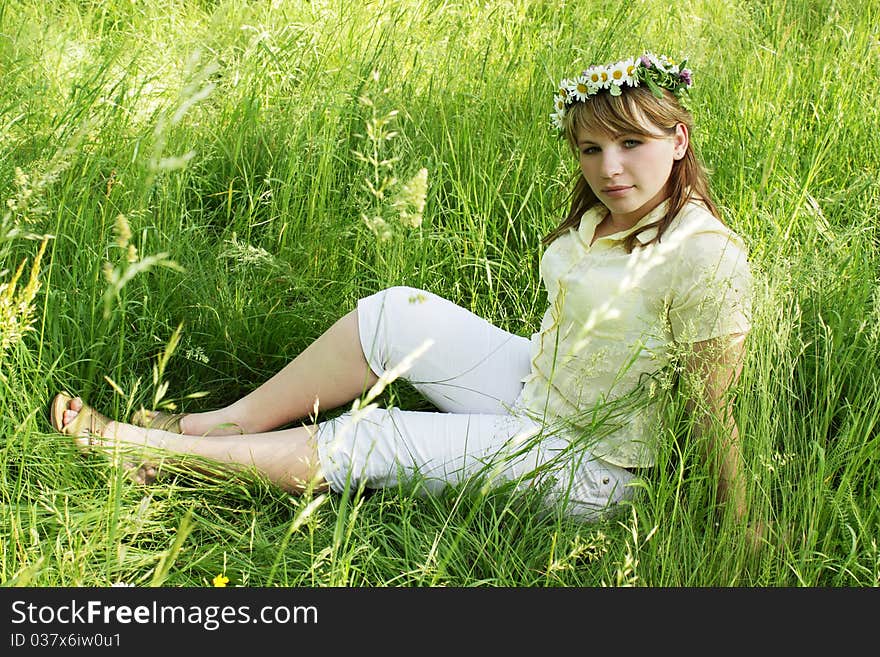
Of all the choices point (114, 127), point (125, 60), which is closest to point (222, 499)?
point (114, 127)

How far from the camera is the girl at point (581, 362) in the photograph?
189 centimetres

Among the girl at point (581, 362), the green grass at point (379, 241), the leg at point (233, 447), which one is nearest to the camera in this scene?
the green grass at point (379, 241)

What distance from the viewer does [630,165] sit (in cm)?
202

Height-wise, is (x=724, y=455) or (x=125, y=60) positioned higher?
(x=125, y=60)

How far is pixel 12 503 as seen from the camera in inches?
71.8

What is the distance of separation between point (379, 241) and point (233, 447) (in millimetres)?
704

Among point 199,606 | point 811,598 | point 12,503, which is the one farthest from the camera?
point 12,503

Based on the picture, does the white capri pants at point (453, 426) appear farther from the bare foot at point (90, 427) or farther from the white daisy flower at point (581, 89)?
the white daisy flower at point (581, 89)

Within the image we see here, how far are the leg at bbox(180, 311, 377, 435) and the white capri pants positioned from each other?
48mm

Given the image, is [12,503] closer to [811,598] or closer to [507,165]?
[811,598]

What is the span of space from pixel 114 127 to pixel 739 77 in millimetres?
2063

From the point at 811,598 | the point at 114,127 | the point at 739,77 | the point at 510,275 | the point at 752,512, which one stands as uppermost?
the point at 739,77

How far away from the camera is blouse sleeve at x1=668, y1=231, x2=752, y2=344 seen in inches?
72.6

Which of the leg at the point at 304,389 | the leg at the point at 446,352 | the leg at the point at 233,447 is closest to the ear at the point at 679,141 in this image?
the leg at the point at 446,352
